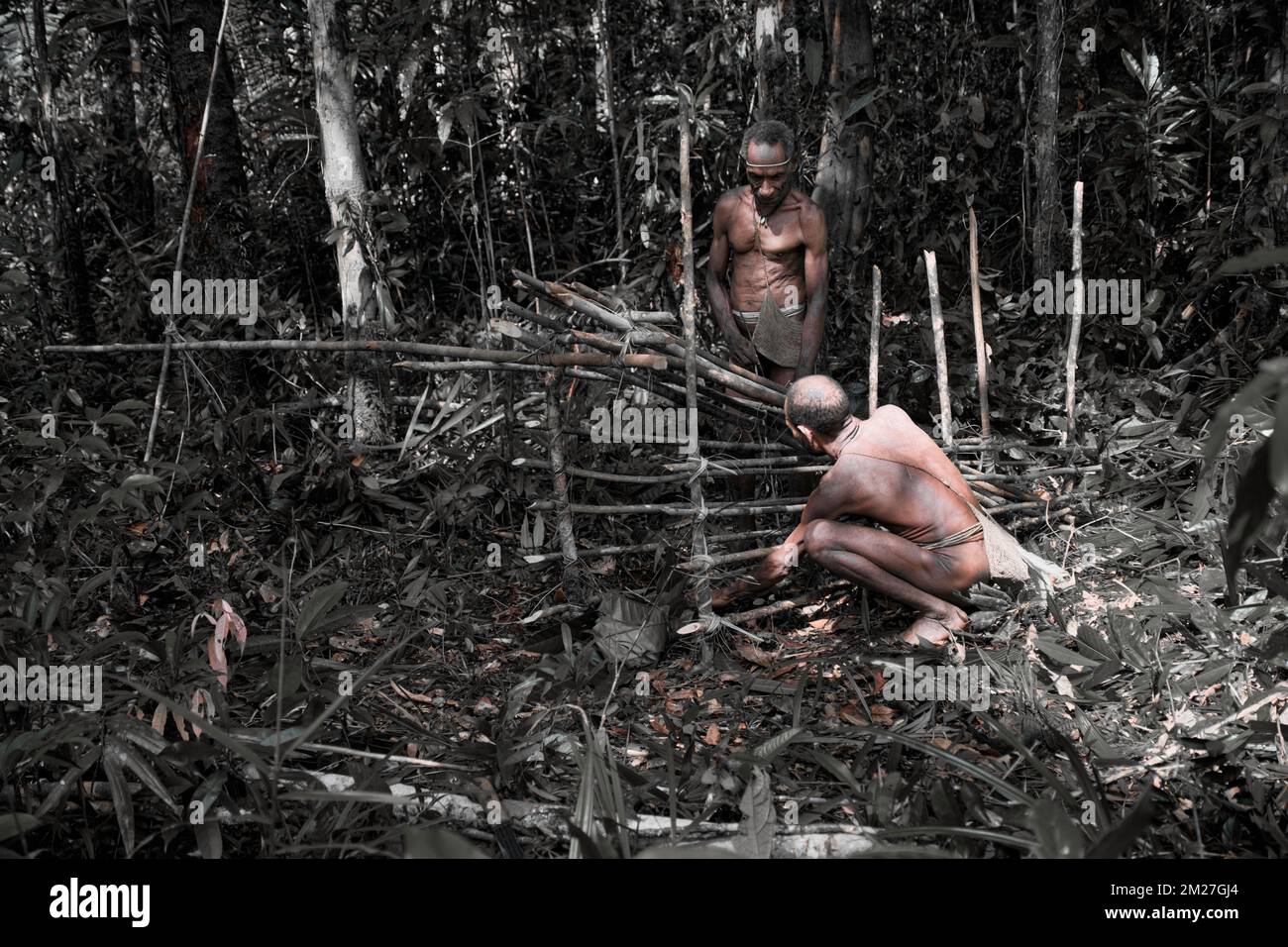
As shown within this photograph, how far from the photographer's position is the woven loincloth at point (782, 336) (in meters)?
4.53

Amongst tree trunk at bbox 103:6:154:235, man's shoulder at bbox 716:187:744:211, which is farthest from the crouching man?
tree trunk at bbox 103:6:154:235

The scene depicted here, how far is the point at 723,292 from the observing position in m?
4.69

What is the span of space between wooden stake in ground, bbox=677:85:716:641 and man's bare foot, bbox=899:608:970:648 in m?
0.72

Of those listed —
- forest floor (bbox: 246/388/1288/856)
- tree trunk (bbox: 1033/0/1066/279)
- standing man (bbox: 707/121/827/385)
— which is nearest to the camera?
forest floor (bbox: 246/388/1288/856)

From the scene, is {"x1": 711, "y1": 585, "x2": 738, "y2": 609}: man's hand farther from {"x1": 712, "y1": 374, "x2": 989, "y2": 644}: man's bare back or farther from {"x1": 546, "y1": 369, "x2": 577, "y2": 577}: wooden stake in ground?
{"x1": 546, "y1": 369, "x2": 577, "y2": 577}: wooden stake in ground

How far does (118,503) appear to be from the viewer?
12.7 ft

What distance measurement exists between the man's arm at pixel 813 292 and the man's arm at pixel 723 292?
23 cm

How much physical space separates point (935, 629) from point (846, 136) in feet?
9.71

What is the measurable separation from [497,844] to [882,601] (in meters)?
2.05

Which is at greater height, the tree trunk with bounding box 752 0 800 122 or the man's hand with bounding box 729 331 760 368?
the tree trunk with bounding box 752 0 800 122

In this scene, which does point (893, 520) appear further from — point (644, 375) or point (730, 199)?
point (730, 199)

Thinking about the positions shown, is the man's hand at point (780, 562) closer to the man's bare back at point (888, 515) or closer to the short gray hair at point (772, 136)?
the man's bare back at point (888, 515)

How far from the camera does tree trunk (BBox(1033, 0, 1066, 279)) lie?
587 centimetres

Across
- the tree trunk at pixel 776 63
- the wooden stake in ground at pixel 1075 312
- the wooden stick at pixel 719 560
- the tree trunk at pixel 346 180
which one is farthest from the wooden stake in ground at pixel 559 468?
the wooden stake in ground at pixel 1075 312
